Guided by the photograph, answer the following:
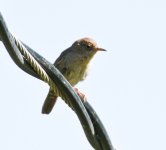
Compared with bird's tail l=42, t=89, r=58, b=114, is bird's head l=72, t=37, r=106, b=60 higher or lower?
higher

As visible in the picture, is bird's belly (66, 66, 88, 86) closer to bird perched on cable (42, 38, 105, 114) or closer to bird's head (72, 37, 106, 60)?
bird perched on cable (42, 38, 105, 114)

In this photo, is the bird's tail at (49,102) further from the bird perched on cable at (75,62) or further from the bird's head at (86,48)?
the bird's head at (86,48)

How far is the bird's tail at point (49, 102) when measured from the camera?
10102 mm

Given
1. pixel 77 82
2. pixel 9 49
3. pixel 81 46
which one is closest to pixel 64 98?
pixel 9 49

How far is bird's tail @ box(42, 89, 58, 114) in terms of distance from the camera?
10102mm

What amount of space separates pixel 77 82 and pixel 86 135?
5523 millimetres

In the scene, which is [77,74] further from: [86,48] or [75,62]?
[86,48]

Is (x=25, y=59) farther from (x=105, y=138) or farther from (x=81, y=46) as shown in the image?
(x=81, y=46)

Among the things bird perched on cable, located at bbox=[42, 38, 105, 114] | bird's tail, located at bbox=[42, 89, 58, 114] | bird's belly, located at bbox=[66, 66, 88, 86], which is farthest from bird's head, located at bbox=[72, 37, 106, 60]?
bird's tail, located at bbox=[42, 89, 58, 114]

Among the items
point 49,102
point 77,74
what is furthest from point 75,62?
point 49,102

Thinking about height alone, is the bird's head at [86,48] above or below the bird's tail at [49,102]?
above

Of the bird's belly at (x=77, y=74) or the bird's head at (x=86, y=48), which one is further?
the bird's head at (x=86, y=48)

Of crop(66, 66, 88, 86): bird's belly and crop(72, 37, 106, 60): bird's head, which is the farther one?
crop(72, 37, 106, 60): bird's head

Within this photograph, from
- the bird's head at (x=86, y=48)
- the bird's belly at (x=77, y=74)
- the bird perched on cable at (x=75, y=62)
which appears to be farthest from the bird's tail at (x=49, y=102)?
the bird's head at (x=86, y=48)
